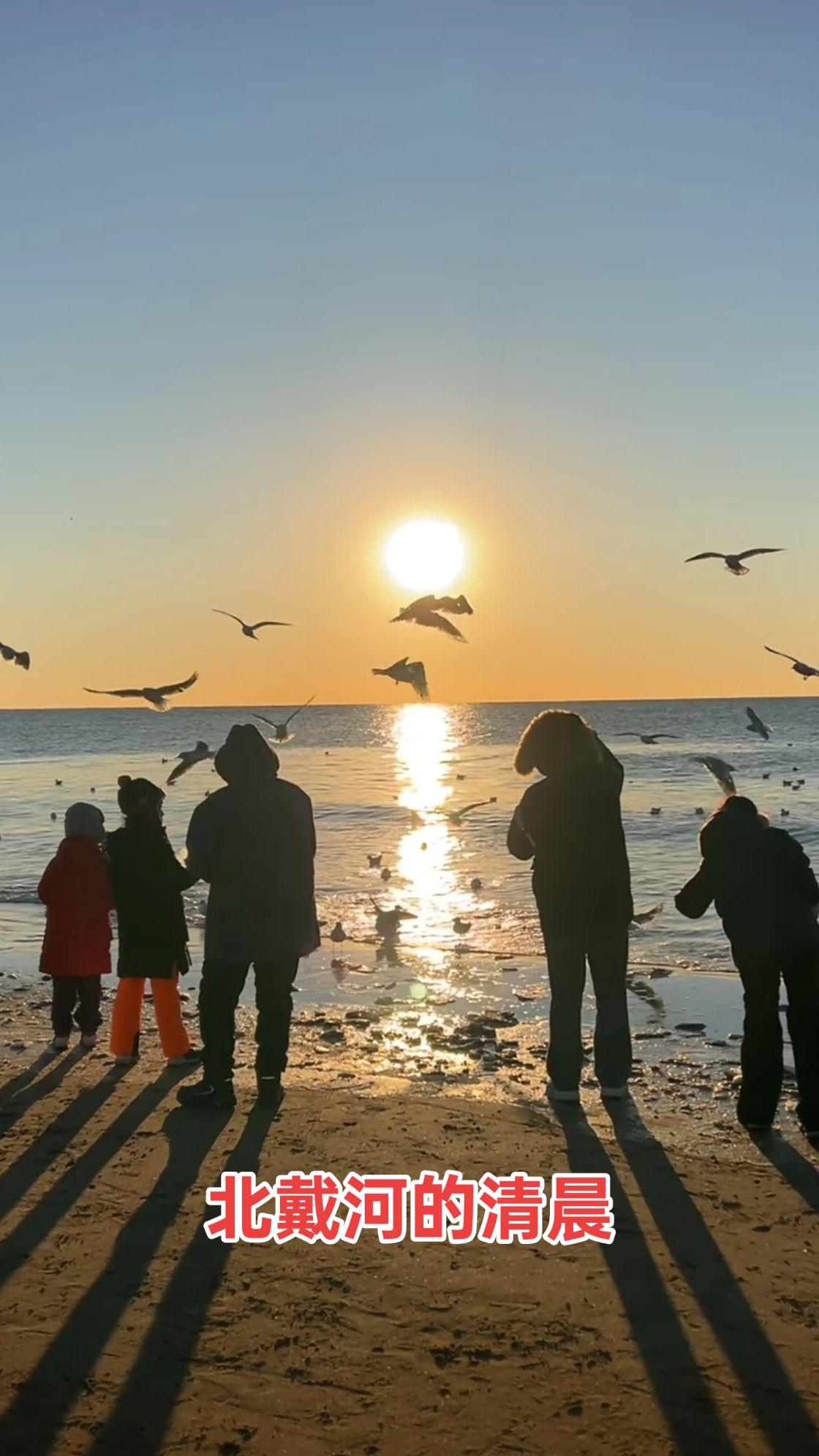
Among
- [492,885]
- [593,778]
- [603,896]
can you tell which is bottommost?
[492,885]

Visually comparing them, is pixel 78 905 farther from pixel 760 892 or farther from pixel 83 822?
pixel 760 892

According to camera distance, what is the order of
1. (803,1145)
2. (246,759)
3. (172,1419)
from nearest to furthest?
1. (172,1419)
2. (803,1145)
3. (246,759)

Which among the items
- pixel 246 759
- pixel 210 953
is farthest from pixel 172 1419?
pixel 246 759

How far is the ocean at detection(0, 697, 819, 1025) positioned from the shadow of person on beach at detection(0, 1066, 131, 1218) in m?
3.63

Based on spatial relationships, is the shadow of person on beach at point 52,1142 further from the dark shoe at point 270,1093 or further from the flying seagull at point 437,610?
the flying seagull at point 437,610

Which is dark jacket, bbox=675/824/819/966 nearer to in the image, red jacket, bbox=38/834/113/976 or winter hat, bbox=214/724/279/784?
winter hat, bbox=214/724/279/784

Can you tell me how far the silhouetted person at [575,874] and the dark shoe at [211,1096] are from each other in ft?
6.00

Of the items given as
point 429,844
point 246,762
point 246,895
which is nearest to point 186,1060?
point 246,895

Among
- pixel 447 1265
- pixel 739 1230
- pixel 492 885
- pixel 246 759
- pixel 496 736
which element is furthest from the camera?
pixel 496 736

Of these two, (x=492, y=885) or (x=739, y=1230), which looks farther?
(x=492, y=885)

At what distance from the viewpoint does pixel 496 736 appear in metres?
107

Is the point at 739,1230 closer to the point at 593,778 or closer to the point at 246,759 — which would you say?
the point at 593,778

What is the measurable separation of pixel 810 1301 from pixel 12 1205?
332 centimetres

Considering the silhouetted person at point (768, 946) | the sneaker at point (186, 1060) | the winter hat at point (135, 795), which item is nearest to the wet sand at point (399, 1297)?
the silhouetted person at point (768, 946)
